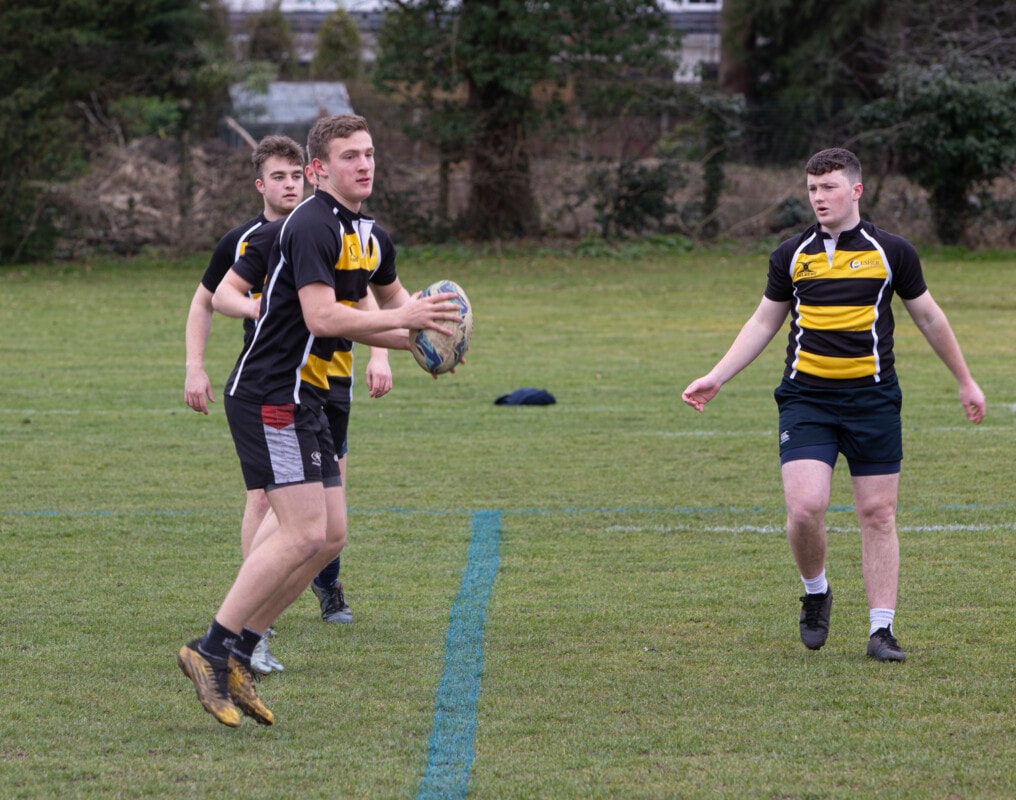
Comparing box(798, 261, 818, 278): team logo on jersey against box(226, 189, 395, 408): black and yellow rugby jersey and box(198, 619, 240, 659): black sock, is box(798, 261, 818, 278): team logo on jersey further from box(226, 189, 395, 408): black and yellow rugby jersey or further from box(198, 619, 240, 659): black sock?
box(198, 619, 240, 659): black sock

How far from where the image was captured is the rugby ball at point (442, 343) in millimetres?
4480

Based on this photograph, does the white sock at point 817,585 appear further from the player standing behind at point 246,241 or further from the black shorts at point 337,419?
the player standing behind at point 246,241

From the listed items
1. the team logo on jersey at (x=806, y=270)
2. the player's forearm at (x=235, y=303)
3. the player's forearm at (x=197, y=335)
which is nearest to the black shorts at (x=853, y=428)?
the team logo on jersey at (x=806, y=270)

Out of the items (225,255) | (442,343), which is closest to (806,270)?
(442,343)

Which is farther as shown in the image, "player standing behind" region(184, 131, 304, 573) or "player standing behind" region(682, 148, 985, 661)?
"player standing behind" region(184, 131, 304, 573)

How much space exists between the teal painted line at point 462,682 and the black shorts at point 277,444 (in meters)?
0.92

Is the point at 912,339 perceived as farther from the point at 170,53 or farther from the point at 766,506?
the point at 170,53

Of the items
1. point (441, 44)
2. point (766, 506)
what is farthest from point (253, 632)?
point (441, 44)

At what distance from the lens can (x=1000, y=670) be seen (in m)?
4.93

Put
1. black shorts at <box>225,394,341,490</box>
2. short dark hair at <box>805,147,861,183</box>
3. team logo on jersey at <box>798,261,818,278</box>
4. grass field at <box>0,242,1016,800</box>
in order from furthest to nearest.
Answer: team logo on jersey at <box>798,261,818,278</box>, short dark hair at <box>805,147,861,183</box>, black shorts at <box>225,394,341,490</box>, grass field at <box>0,242,1016,800</box>

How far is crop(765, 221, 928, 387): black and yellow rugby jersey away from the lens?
16.8 ft

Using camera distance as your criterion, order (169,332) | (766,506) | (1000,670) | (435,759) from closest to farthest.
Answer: (435,759), (1000,670), (766,506), (169,332)

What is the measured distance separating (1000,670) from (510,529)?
10.3 ft

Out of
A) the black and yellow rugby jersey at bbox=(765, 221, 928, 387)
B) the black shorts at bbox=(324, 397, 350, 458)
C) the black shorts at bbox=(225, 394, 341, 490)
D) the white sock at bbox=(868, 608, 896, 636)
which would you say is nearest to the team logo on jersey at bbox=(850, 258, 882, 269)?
the black and yellow rugby jersey at bbox=(765, 221, 928, 387)
